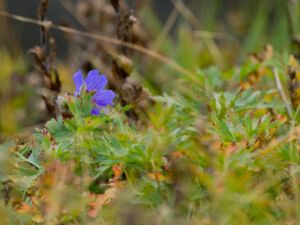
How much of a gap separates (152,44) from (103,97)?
169 centimetres

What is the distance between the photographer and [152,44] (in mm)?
3348

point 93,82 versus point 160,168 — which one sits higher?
point 93,82

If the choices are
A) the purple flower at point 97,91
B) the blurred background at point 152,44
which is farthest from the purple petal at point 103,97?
the blurred background at point 152,44

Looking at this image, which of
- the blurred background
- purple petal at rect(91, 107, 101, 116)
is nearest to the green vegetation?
purple petal at rect(91, 107, 101, 116)

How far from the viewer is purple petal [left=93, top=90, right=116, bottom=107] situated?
1.69 m

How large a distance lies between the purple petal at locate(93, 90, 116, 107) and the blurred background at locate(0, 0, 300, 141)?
891 millimetres

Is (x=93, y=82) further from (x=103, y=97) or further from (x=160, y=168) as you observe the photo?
(x=160, y=168)

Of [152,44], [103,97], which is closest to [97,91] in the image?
[103,97]

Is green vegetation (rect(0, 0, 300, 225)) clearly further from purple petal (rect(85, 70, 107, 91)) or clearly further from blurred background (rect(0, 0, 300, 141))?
blurred background (rect(0, 0, 300, 141))

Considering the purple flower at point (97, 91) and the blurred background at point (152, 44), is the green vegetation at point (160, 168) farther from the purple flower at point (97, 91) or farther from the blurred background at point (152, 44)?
the blurred background at point (152, 44)

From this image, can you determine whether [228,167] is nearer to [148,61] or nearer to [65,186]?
[65,186]

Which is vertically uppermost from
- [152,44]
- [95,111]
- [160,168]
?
[152,44]

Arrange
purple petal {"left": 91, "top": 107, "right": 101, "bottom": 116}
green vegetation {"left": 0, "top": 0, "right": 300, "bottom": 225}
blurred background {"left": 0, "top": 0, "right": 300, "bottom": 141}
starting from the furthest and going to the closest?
blurred background {"left": 0, "top": 0, "right": 300, "bottom": 141} < purple petal {"left": 91, "top": 107, "right": 101, "bottom": 116} < green vegetation {"left": 0, "top": 0, "right": 300, "bottom": 225}

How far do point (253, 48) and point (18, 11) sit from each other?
1.66 meters
